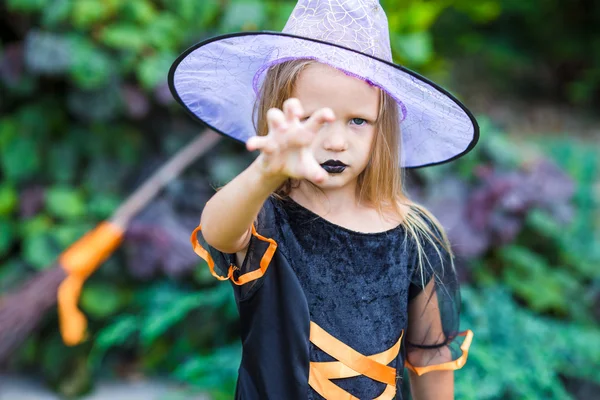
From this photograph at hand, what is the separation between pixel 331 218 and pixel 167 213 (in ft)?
5.09

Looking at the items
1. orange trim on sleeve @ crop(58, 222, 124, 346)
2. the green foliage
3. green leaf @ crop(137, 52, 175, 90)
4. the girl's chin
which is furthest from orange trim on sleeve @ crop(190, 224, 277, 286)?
green leaf @ crop(137, 52, 175, 90)

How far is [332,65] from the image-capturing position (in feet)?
3.61

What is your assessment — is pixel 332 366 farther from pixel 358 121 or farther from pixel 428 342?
pixel 358 121

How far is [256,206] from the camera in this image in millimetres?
1006

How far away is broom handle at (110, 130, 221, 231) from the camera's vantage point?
247 cm

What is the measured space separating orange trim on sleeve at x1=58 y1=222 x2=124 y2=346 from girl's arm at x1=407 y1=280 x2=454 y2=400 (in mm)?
1367

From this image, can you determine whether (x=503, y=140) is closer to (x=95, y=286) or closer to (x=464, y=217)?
(x=464, y=217)

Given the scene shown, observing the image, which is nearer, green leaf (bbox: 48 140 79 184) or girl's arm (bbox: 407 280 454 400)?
girl's arm (bbox: 407 280 454 400)

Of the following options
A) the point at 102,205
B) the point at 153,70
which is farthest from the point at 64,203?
the point at 153,70

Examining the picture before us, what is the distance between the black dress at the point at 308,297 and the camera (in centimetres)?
118

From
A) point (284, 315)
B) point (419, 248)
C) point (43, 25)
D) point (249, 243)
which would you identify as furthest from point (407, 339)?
point (43, 25)

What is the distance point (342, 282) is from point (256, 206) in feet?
1.03

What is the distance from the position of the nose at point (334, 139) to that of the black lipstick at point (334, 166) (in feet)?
0.09

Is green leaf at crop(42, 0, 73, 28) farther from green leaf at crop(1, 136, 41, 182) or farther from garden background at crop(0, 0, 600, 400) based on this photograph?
green leaf at crop(1, 136, 41, 182)
